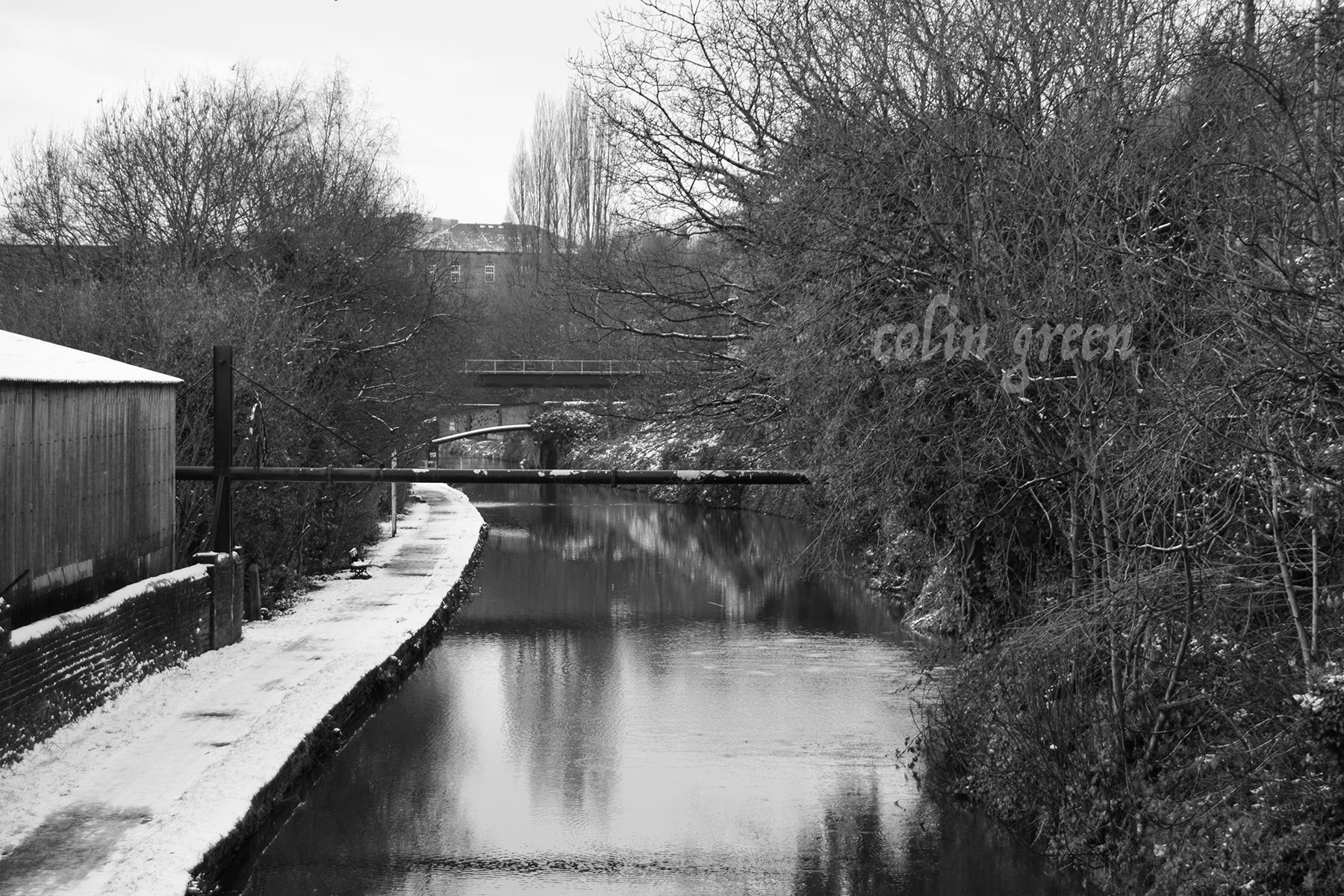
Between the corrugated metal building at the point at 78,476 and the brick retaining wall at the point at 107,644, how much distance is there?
270mm

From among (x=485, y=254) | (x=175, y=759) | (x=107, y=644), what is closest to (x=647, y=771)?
(x=175, y=759)

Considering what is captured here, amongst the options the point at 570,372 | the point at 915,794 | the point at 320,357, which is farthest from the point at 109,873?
the point at 570,372

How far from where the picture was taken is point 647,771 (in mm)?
11320

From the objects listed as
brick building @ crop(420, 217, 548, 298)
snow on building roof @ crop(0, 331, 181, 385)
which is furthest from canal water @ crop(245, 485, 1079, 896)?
brick building @ crop(420, 217, 548, 298)

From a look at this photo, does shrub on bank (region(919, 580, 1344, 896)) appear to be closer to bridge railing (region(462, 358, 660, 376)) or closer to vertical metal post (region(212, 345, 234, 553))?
vertical metal post (region(212, 345, 234, 553))

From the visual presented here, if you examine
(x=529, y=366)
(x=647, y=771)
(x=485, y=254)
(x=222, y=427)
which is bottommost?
(x=647, y=771)

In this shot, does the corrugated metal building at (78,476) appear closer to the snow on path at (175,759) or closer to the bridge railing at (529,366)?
the snow on path at (175,759)

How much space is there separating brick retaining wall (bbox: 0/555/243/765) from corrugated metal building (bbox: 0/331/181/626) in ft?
0.89

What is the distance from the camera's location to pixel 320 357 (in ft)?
76.1

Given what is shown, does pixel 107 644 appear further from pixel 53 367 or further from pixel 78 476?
pixel 53 367

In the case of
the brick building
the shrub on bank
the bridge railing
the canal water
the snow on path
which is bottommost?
A: the canal water

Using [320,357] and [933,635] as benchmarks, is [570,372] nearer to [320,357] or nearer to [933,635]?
[320,357]

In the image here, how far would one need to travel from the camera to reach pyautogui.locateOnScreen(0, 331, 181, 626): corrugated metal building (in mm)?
9914

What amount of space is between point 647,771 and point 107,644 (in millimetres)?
4690
